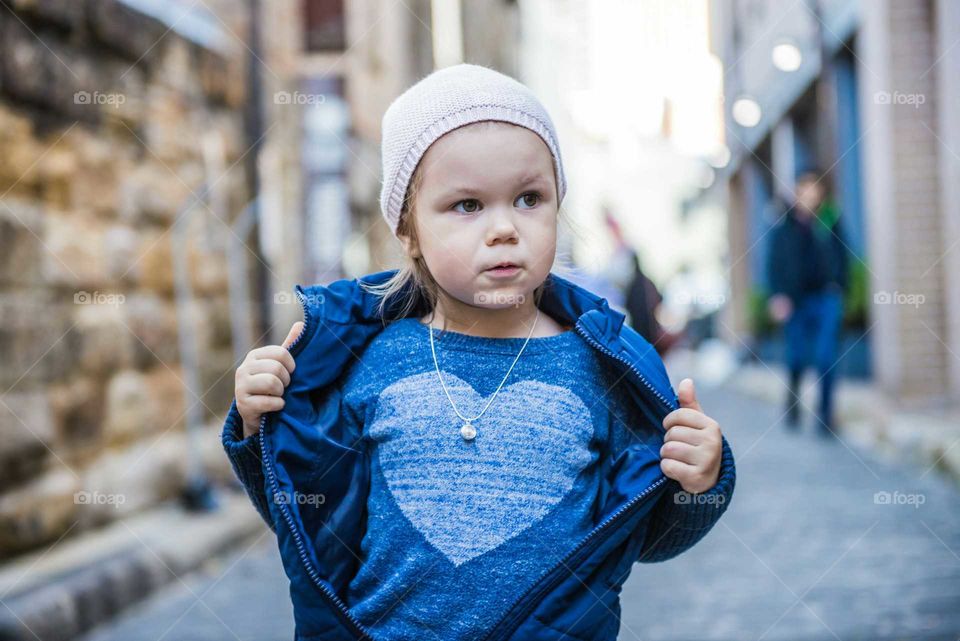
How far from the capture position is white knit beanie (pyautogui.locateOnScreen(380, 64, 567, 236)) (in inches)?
71.5

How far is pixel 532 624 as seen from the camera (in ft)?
5.60

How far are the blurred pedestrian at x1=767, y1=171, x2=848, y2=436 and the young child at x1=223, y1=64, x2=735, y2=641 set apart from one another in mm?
6003

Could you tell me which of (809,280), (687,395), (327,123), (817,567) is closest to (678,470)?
(687,395)

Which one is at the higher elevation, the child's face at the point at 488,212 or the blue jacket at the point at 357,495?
the child's face at the point at 488,212

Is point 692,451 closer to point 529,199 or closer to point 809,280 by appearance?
point 529,199

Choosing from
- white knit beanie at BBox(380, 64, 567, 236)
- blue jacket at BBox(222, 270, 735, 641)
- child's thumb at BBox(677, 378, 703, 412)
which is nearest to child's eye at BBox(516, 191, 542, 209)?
white knit beanie at BBox(380, 64, 567, 236)

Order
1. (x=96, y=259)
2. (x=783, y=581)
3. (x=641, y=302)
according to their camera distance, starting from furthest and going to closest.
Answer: (x=641, y=302) < (x=96, y=259) < (x=783, y=581)

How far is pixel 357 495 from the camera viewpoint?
1.88 meters

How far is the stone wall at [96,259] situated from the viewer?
4266mm

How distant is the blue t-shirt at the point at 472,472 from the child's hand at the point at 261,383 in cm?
14

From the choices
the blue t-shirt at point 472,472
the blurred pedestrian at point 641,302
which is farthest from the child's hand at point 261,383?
the blurred pedestrian at point 641,302

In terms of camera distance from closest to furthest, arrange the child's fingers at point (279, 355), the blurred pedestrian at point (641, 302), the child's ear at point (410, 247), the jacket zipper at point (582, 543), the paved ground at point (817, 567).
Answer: the jacket zipper at point (582, 543), the child's fingers at point (279, 355), the child's ear at point (410, 247), the paved ground at point (817, 567), the blurred pedestrian at point (641, 302)

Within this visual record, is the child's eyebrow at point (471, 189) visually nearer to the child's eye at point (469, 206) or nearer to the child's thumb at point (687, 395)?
the child's eye at point (469, 206)

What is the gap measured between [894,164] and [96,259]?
230 inches
